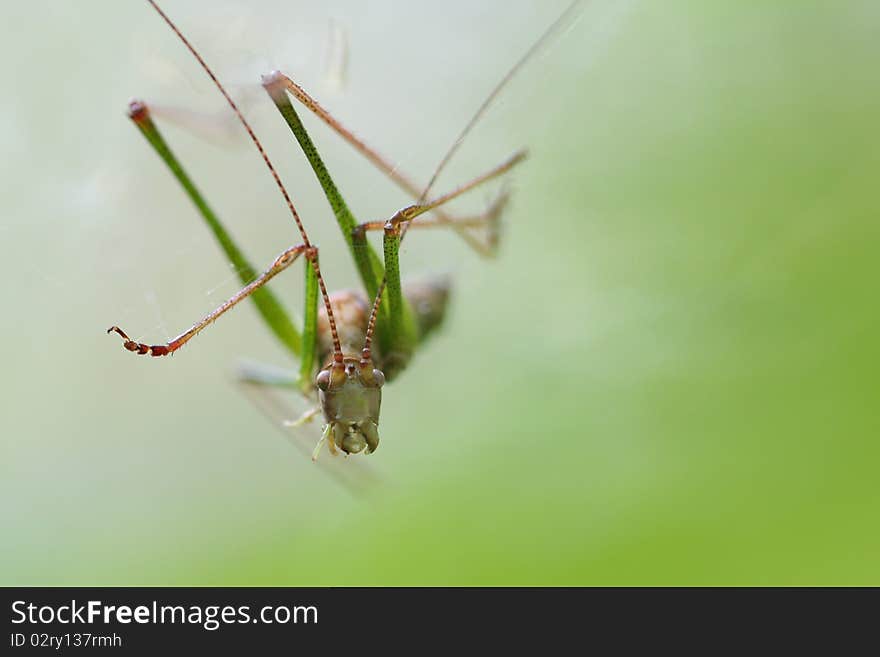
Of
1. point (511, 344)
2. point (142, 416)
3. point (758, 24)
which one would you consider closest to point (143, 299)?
point (142, 416)

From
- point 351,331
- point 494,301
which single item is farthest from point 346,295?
point 494,301

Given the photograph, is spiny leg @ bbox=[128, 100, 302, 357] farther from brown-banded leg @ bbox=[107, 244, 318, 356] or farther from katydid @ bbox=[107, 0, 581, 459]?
brown-banded leg @ bbox=[107, 244, 318, 356]

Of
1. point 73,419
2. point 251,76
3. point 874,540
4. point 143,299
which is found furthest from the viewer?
point 73,419

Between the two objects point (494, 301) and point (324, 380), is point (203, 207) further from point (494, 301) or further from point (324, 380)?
point (494, 301)

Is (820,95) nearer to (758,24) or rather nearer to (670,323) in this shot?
(758,24)

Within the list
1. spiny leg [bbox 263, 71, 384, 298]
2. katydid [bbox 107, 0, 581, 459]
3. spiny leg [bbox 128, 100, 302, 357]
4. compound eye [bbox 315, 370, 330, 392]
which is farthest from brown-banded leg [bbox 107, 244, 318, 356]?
spiny leg [bbox 128, 100, 302, 357]

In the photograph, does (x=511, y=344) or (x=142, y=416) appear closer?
(x=511, y=344)
